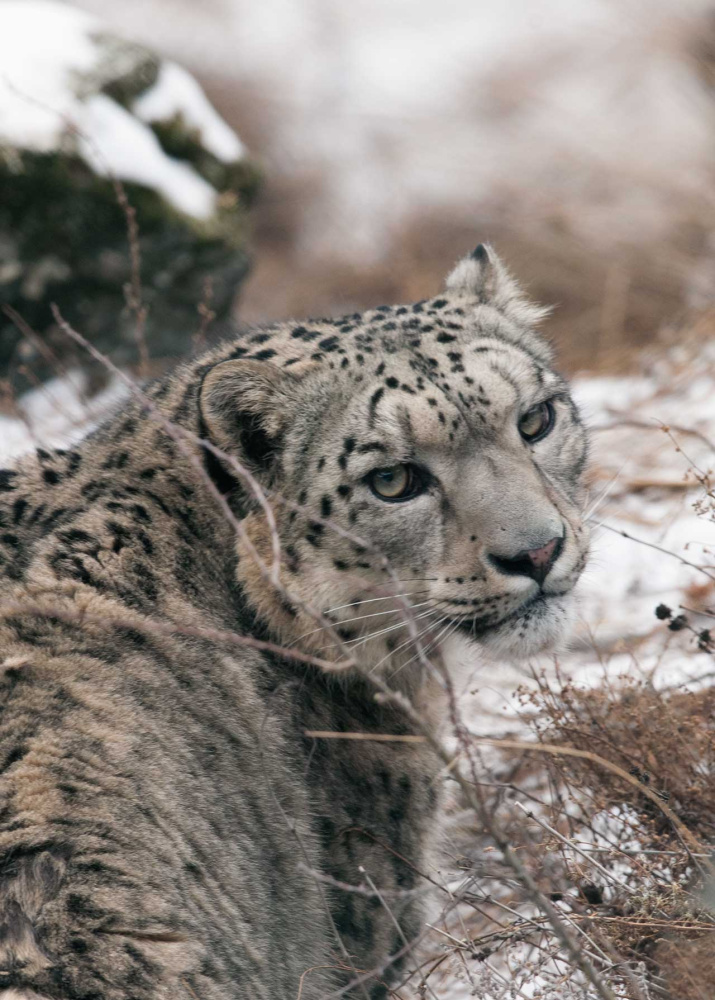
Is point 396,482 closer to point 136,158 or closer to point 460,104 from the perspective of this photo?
point 136,158

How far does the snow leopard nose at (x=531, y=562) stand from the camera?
12.2 ft

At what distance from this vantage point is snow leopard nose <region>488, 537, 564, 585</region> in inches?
147

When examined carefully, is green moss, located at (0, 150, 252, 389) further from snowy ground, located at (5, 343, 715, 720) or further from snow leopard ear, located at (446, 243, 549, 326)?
snow leopard ear, located at (446, 243, 549, 326)

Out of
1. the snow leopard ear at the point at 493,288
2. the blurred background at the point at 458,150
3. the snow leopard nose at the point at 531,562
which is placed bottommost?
the snow leopard nose at the point at 531,562

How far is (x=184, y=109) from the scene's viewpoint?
983cm

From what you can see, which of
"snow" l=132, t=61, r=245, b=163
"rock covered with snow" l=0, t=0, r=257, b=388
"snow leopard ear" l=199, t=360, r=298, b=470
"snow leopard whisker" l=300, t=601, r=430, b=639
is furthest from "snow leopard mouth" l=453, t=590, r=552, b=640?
"snow" l=132, t=61, r=245, b=163

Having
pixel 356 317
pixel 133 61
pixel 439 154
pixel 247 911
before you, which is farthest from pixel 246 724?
pixel 439 154

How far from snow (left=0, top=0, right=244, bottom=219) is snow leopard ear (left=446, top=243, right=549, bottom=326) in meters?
4.63

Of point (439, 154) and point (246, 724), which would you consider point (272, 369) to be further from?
point (439, 154)

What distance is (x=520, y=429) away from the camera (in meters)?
4.17

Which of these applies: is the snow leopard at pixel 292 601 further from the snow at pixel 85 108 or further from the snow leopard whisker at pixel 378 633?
the snow at pixel 85 108

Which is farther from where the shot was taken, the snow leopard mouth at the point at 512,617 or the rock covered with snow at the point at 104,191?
the rock covered with snow at the point at 104,191

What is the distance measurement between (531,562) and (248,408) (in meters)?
1.08

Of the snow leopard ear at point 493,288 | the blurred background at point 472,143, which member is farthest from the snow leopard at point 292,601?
the blurred background at point 472,143
